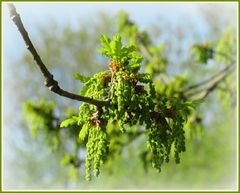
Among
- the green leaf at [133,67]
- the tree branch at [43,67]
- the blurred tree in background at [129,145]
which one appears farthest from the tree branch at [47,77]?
the blurred tree in background at [129,145]

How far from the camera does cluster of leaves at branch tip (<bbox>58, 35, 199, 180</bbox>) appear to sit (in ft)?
8.29

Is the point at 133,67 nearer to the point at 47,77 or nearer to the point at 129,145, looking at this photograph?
the point at 47,77

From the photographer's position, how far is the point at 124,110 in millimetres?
2488

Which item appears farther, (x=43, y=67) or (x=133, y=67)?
(x=133, y=67)

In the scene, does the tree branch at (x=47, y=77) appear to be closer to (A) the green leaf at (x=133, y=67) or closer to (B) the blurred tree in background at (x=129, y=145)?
(A) the green leaf at (x=133, y=67)

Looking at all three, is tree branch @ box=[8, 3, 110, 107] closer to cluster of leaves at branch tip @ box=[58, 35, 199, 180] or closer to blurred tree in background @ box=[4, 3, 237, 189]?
cluster of leaves at branch tip @ box=[58, 35, 199, 180]

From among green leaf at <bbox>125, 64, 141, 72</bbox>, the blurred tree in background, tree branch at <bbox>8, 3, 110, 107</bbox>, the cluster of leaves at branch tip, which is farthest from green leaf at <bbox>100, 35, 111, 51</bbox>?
the blurred tree in background

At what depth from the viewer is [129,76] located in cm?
259

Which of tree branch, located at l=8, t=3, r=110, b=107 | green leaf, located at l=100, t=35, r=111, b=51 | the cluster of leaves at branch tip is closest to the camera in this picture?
tree branch, located at l=8, t=3, r=110, b=107

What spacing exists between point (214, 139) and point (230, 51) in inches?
486

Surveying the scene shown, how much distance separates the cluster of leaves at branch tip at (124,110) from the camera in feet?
8.29

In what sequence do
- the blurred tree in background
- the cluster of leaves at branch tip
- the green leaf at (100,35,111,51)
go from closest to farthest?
the cluster of leaves at branch tip
the green leaf at (100,35,111,51)
the blurred tree in background

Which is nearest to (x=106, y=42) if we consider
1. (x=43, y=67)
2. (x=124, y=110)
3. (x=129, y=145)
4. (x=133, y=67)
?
(x=133, y=67)

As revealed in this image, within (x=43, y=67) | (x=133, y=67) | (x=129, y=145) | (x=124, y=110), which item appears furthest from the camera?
(x=129, y=145)
